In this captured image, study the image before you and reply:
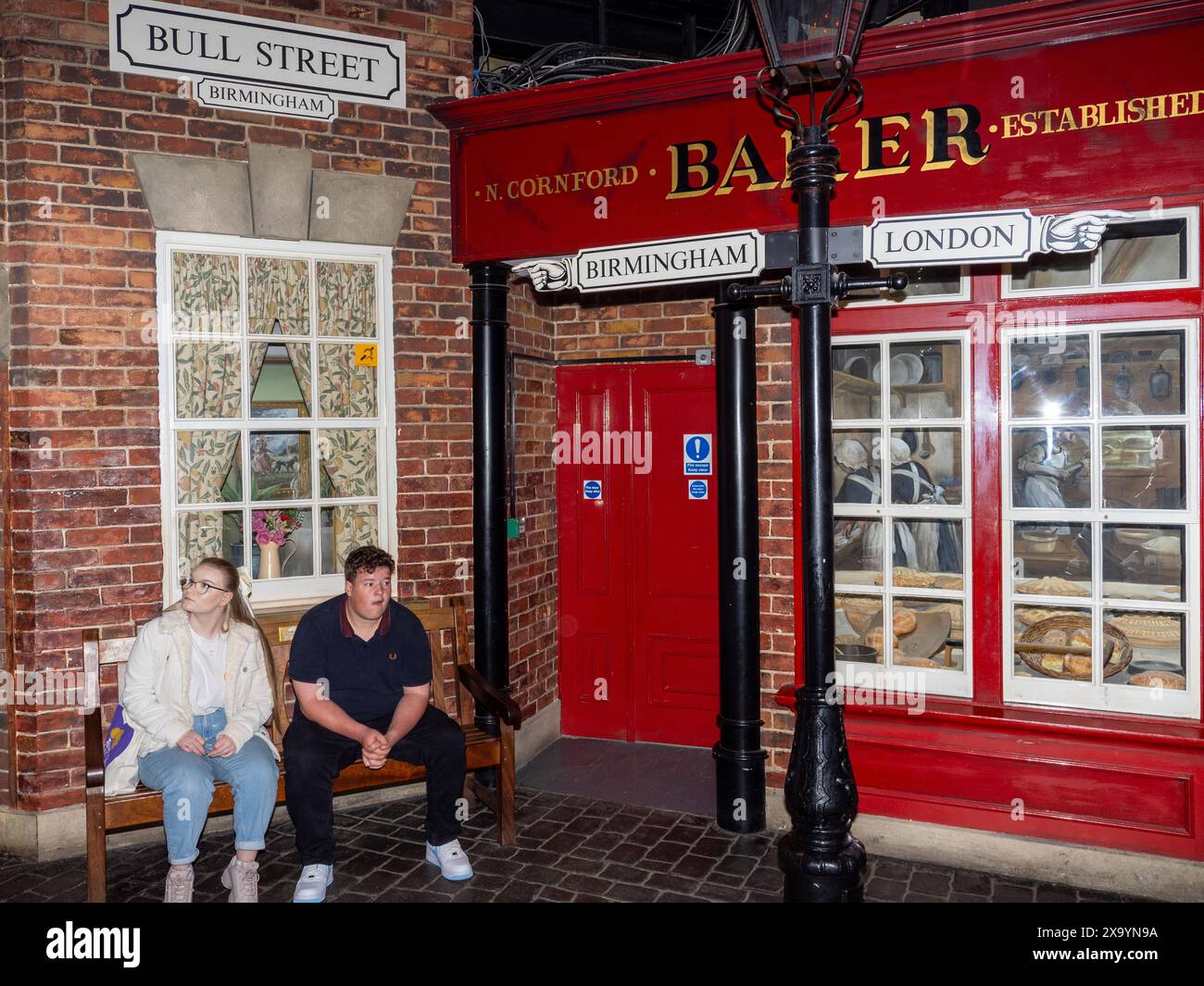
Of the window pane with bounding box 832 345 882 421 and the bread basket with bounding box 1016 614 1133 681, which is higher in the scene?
the window pane with bounding box 832 345 882 421

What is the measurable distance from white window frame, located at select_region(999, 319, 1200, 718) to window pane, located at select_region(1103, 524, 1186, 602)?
0.13ft

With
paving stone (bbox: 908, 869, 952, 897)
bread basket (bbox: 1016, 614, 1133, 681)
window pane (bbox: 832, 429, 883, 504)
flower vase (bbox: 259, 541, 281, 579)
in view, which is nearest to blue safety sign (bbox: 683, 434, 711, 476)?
window pane (bbox: 832, 429, 883, 504)

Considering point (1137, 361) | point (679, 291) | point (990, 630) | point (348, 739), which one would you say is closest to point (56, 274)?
point (348, 739)

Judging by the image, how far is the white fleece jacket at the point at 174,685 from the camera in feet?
14.2

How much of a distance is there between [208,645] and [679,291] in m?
3.72

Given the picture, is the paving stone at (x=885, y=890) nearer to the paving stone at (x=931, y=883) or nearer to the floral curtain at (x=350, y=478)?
the paving stone at (x=931, y=883)

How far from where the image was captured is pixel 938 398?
513 cm

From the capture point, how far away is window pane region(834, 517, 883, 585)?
17.3 feet

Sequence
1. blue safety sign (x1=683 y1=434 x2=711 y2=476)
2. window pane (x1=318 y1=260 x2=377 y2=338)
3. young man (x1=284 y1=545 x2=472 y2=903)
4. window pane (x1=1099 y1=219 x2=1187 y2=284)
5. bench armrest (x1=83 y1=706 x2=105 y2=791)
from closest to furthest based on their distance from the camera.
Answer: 1. bench armrest (x1=83 y1=706 x2=105 y2=791)
2. young man (x1=284 y1=545 x2=472 y2=903)
3. window pane (x1=1099 y1=219 x2=1187 y2=284)
4. window pane (x1=318 y1=260 x2=377 y2=338)
5. blue safety sign (x1=683 y1=434 x2=711 y2=476)

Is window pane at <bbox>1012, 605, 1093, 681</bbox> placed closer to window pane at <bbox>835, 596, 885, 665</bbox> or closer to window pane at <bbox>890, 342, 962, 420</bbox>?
window pane at <bbox>835, 596, 885, 665</bbox>

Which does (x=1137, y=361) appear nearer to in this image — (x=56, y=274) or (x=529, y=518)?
(x=529, y=518)

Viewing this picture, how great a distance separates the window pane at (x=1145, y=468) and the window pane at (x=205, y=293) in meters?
4.66

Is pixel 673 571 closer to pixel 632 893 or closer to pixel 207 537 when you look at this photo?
pixel 632 893

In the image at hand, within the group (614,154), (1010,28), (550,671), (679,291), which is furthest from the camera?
(550,671)
